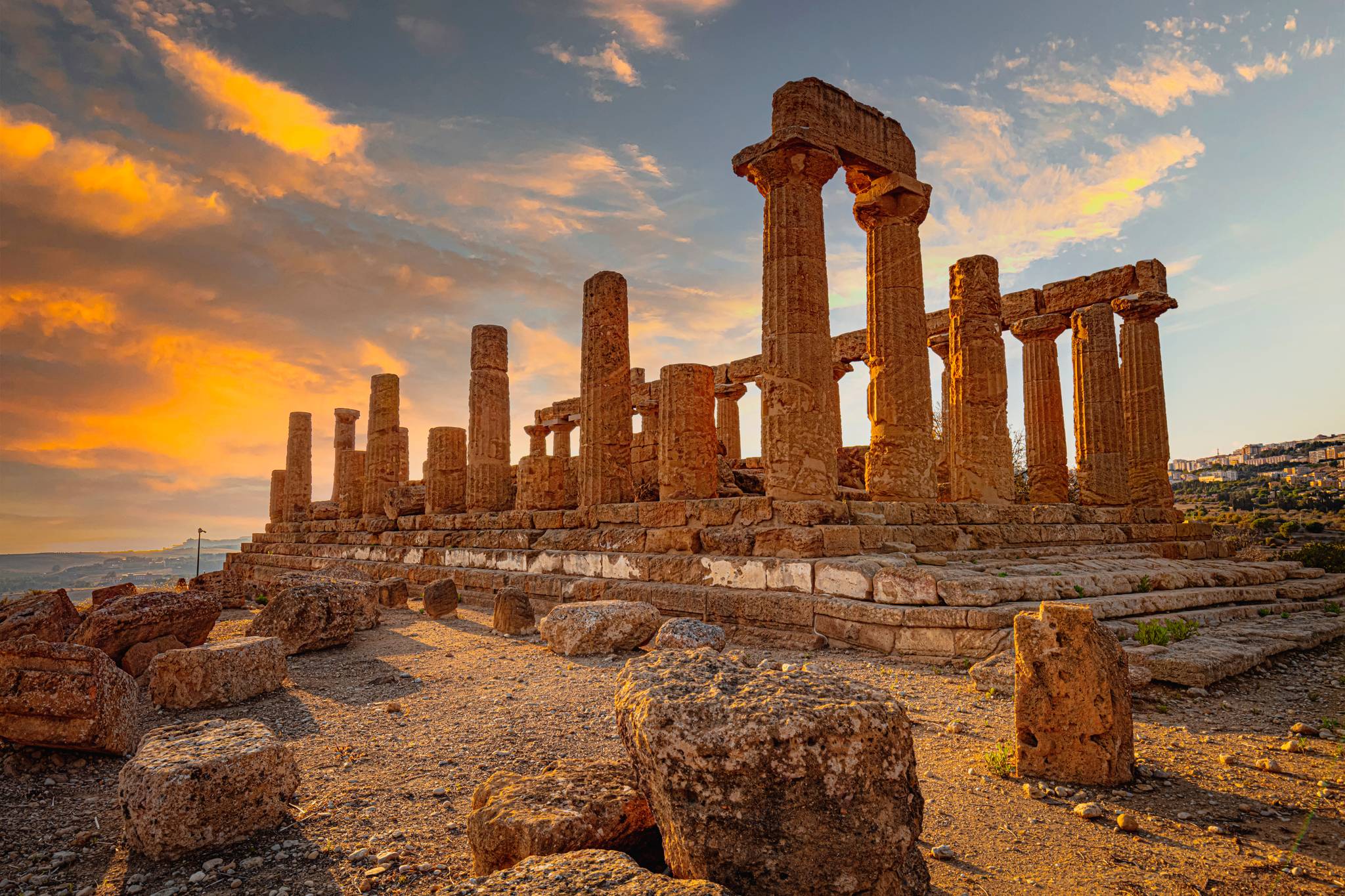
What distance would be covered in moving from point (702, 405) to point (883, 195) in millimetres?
4295

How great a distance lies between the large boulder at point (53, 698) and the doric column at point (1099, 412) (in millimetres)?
16773

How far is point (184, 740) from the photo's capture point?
346 centimetres

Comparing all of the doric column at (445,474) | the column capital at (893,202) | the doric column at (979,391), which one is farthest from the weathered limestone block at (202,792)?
the doric column at (445,474)

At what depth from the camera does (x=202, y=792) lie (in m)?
3.04

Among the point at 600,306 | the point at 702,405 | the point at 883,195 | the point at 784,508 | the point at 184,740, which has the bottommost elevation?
the point at 184,740

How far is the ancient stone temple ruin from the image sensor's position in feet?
25.0

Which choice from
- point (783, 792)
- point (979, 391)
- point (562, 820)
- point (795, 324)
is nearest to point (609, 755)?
point (562, 820)

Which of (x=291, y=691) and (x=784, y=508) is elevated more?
(x=784, y=508)

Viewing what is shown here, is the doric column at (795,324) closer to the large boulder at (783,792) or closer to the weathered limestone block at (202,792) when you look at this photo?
the weathered limestone block at (202,792)

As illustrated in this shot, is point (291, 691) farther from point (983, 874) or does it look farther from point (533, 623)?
point (983, 874)

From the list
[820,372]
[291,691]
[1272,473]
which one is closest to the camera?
[291,691]

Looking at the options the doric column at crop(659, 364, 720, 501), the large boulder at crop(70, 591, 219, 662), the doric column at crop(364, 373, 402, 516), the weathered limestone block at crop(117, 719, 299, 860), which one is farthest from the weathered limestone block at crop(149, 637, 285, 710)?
the doric column at crop(364, 373, 402, 516)

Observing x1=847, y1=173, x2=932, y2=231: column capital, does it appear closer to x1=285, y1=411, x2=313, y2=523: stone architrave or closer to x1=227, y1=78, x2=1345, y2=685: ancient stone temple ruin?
x1=227, y1=78, x2=1345, y2=685: ancient stone temple ruin

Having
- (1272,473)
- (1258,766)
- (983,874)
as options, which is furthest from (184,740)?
(1272,473)
